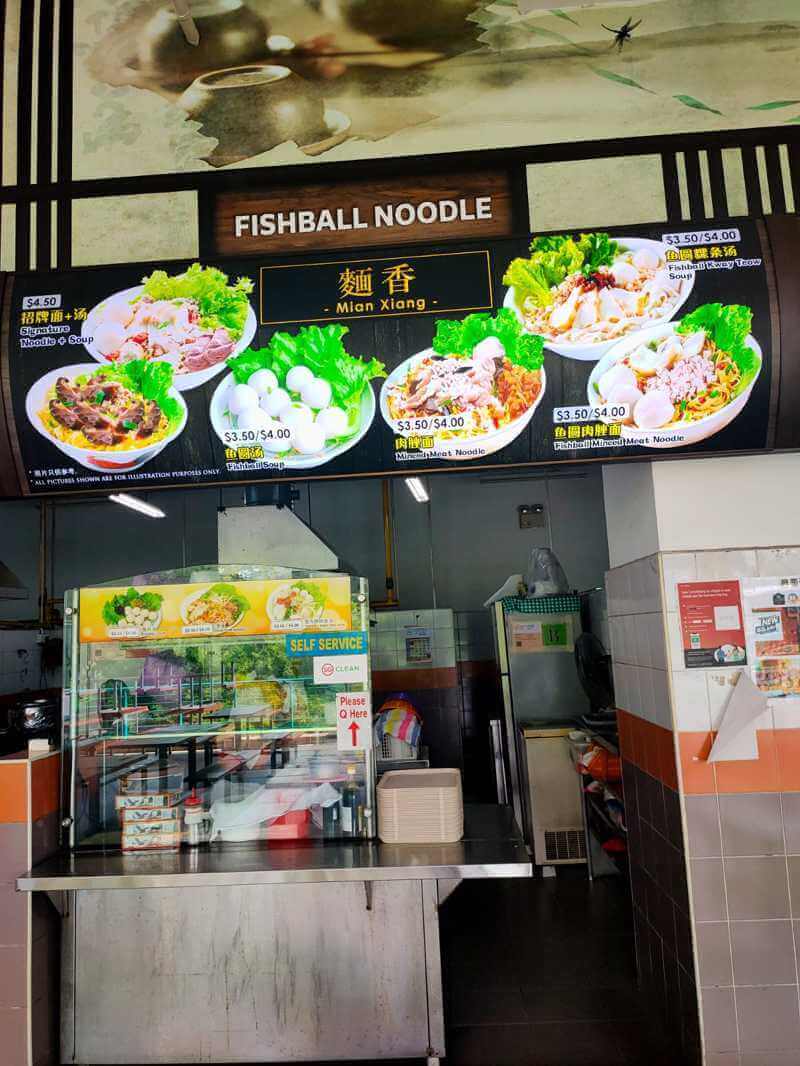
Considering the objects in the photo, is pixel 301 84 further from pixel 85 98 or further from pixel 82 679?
pixel 82 679

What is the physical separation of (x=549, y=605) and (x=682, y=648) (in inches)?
137

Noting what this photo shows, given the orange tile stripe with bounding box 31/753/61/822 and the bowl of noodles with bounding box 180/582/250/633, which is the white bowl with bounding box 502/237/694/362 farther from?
the orange tile stripe with bounding box 31/753/61/822

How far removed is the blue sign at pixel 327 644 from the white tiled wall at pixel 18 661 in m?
6.87

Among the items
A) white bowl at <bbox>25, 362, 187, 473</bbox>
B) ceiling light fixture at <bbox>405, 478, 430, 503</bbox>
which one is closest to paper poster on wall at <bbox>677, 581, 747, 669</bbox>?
white bowl at <bbox>25, 362, 187, 473</bbox>

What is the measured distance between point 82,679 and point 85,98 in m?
2.81

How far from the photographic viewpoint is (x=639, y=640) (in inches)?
139

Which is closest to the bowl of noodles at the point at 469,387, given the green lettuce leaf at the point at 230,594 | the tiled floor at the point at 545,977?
the green lettuce leaf at the point at 230,594

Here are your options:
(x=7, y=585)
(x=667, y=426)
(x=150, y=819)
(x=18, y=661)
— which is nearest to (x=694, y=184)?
(x=667, y=426)

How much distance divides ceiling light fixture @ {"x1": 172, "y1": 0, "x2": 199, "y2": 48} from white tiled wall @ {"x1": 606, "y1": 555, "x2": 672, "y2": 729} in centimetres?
331

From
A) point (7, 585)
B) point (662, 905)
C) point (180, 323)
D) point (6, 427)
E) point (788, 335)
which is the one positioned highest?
point (180, 323)

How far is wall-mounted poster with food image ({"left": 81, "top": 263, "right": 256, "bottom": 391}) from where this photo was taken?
10.9ft

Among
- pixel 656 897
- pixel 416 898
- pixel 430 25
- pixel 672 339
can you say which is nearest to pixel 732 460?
pixel 672 339

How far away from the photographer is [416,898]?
329cm

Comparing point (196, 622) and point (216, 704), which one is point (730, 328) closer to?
point (196, 622)
